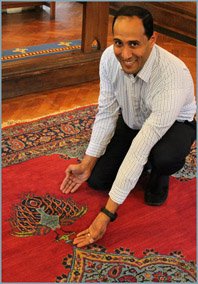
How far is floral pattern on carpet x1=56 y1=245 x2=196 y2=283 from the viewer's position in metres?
2.13

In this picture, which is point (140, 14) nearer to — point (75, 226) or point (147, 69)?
point (147, 69)

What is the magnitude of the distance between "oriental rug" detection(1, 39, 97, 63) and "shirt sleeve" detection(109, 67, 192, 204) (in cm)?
260

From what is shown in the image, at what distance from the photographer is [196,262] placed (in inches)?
88.3

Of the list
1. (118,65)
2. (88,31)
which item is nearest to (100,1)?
(88,31)

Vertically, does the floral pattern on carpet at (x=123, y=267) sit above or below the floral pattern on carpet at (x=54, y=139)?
below

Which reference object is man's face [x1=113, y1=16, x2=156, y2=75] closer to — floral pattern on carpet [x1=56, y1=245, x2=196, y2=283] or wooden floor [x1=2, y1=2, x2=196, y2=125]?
floral pattern on carpet [x1=56, y1=245, x2=196, y2=283]

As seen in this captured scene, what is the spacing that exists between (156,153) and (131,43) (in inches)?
24.6

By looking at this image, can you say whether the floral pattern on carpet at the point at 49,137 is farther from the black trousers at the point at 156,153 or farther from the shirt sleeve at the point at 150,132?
the shirt sleeve at the point at 150,132

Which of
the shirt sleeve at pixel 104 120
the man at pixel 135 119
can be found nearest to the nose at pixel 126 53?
the man at pixel 135 119

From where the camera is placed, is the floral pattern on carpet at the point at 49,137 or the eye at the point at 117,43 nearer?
the eye at the point at 117,43

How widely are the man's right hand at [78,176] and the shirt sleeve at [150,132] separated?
1.46ft

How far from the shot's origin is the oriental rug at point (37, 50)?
14.9 feet

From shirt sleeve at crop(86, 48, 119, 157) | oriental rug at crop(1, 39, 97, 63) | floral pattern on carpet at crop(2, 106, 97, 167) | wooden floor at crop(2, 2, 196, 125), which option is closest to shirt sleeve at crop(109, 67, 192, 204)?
shirt sleeve at crop(86, 48, 119, 157)

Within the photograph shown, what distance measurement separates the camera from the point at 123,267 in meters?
2.19
